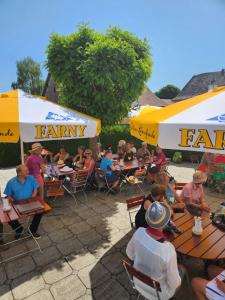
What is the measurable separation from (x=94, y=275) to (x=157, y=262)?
183 centimetres

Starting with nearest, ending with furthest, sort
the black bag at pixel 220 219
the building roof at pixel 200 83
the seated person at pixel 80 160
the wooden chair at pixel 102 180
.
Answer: the black bag at pixel 220 219 → the wooden chair at pixel 102 180 → the seated person at pixel 80 160 → the building roof at pixel 200 83

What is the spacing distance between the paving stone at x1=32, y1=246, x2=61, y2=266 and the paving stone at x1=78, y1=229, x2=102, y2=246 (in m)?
0.62

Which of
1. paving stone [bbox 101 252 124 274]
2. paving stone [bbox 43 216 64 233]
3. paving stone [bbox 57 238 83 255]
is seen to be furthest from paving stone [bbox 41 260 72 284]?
paving stone [bbox 43 216 64 233]

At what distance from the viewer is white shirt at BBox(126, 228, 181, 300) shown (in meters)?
2.56

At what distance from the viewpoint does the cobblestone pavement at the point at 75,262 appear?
11.7 feet

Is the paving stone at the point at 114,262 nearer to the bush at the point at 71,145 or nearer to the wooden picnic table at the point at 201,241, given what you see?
the wooden picnic table at the point at 201,241

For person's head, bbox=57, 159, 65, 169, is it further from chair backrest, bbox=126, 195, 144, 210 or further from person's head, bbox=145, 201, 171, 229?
person's head, bbox=145, 201, 171, 229

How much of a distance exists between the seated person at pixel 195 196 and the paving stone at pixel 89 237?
2.12 meters

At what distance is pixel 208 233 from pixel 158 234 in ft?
4.72

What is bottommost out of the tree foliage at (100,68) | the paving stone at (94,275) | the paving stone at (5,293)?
the paving stone at (5,293)

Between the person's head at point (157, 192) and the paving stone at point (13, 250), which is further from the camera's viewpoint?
the paving stone at point (13, 250)

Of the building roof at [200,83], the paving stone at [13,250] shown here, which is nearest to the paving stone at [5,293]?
the paving stone at [13,250]

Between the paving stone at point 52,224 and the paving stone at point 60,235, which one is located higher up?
the paving stone at point 52,224

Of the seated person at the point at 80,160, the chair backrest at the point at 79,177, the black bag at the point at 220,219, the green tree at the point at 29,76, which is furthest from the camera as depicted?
the green tree at the point at 29,76
